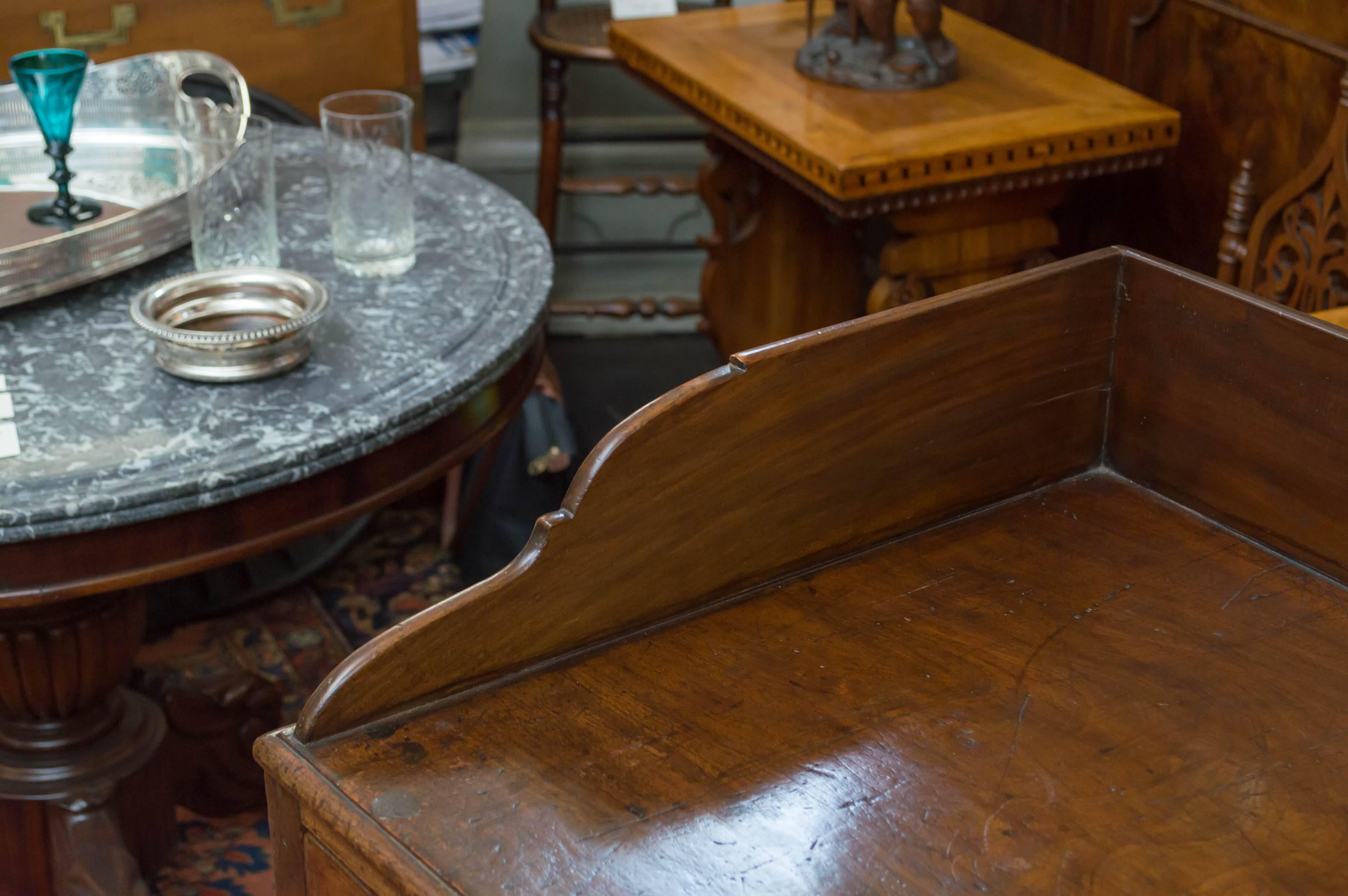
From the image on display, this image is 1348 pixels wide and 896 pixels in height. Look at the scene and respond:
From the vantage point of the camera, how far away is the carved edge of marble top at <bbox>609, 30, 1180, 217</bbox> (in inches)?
67.9

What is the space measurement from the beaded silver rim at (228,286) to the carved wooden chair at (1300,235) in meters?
1.00

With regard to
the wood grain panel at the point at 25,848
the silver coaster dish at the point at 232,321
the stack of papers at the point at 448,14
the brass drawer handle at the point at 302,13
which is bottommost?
the wood grain panel at the point at 25,848

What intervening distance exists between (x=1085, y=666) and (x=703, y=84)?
55.5 inches

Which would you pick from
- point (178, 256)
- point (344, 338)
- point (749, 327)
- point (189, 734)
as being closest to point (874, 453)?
point (344, 338)

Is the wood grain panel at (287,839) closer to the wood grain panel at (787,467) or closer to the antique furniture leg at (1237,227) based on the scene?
the wood grain panel at (787,467)

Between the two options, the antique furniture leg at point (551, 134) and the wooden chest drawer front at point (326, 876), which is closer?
the wooden chest drawer front at point (326, 876)

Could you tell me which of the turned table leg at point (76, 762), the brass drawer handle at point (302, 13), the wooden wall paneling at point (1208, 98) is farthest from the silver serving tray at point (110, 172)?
the wooden wall paneling at point (1208, 98)

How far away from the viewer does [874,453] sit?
888mm

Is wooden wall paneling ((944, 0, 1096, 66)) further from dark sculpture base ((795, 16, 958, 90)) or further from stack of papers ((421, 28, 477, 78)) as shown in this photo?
stack of papers ((421, 28, 477, 78))

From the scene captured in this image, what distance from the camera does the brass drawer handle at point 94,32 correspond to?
2.12 m

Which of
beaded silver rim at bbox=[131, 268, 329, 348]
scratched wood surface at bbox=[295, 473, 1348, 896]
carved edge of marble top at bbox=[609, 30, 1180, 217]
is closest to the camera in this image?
scratched wood surface at bbox=[295, 473, 1348, 896]

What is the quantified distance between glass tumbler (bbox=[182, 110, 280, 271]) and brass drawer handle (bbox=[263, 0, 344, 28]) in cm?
87

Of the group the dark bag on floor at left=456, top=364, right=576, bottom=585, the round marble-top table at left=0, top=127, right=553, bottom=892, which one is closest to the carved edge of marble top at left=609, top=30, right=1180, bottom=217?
the round marble-top table at left=0, top=127, right=553, bottom=892

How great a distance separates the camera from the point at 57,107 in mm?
1487
